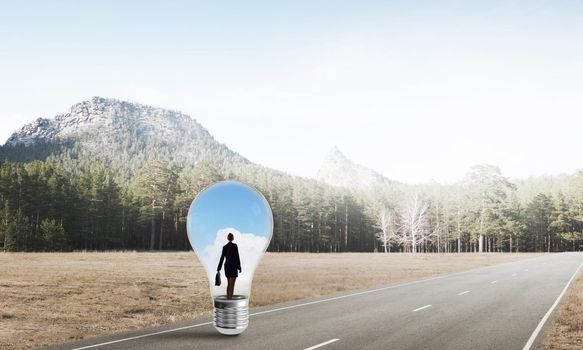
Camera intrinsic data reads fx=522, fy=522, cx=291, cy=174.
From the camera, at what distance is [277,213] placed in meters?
115

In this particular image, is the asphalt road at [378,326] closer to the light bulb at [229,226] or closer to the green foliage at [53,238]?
the light bulb at [229,226]

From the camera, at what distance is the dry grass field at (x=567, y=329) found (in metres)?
11.3

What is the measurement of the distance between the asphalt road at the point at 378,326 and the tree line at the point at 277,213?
192 ft

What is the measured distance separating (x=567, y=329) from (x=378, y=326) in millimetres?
4794

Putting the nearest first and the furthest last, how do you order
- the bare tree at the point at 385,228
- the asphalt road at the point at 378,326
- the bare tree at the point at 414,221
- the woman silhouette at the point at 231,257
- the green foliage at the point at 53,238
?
1. the woman silhouette at the point at 231,257
2. the asphalt road at the point at 378,326
3. the green foliage at the point at 53,238
4. the bare tree at the point at 414,221
5. the bare tree at the point at 385,228

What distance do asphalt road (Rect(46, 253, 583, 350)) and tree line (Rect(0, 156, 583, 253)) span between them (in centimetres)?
5848

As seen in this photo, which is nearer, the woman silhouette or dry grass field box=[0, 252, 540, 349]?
the woman silhouette

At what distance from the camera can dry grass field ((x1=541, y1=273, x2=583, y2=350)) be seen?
36.9 ft

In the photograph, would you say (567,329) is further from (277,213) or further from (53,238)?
(277,213)

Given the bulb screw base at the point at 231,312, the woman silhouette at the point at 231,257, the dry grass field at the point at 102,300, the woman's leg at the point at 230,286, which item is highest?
the woman silhouette at the point at 231,257

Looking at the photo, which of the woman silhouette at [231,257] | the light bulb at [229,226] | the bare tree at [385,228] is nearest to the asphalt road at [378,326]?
the woman silhouette at [231,257]

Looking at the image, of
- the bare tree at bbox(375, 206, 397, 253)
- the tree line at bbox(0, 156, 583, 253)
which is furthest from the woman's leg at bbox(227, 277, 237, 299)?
the bare tree at bbox(375, 206, 397, 253)

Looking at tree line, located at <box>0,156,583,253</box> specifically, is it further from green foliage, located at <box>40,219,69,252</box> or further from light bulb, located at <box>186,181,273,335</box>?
light bulb, located at <box>186,181,273,335</box>

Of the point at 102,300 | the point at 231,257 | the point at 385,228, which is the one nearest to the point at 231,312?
the point at 231,257
